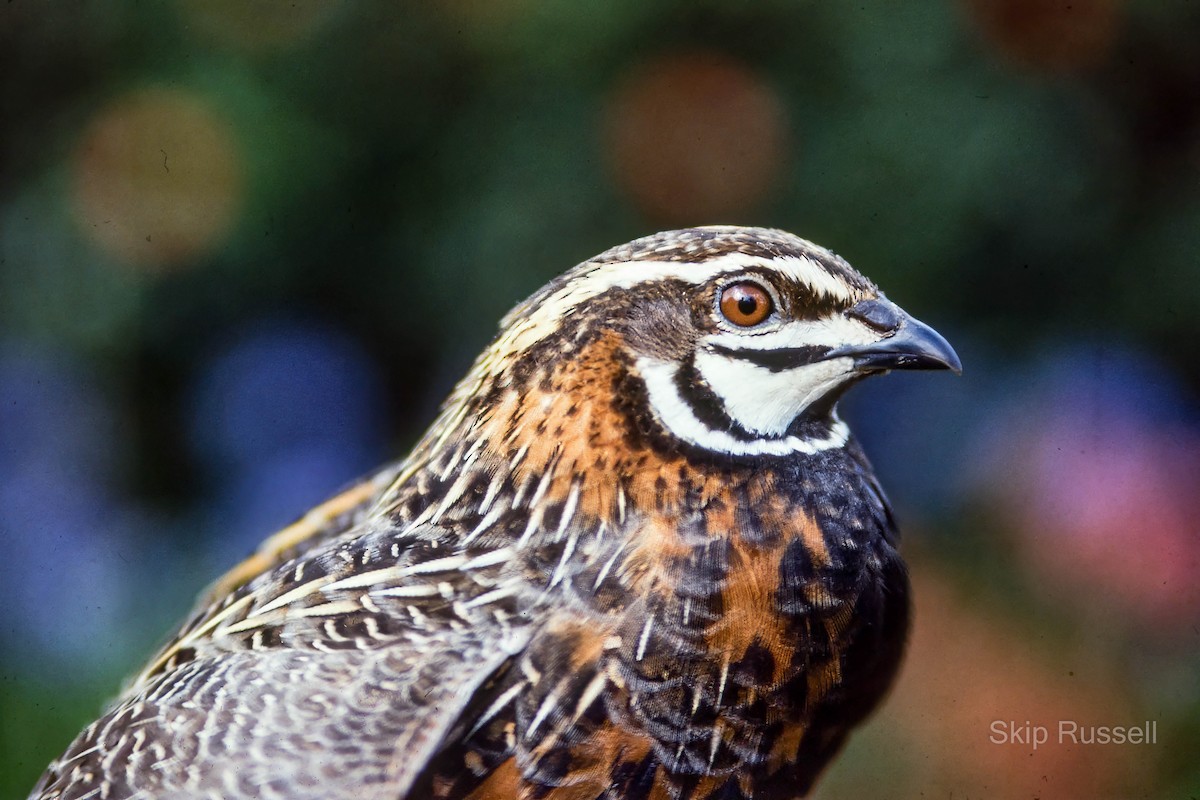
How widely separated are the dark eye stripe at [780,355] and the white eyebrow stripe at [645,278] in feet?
0.17

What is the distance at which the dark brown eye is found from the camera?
0.90m

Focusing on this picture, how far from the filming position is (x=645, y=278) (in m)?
0.90

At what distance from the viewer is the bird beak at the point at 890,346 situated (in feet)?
3.05

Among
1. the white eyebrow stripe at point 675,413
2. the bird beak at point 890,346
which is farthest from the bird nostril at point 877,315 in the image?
the white eyebrow stripe at point 675,413

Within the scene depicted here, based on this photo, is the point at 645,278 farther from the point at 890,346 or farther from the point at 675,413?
the point at 890,346

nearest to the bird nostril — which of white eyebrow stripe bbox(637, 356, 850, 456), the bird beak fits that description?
the bird beak

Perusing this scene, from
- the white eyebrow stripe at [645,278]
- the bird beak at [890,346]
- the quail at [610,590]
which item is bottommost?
the quail at [610,590]

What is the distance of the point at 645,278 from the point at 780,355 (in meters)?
0.13

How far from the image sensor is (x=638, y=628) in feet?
2.81

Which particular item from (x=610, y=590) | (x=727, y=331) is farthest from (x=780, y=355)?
(x=610, y=590)

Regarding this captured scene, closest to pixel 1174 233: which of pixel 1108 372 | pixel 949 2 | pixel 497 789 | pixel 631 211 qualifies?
pixel 1108 372

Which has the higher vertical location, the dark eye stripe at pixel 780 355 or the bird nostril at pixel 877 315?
the bird nostril at pixel 877 315

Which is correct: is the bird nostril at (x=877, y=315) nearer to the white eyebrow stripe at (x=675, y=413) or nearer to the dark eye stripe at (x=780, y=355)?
the dark eye stripe at (x=780, y=355)

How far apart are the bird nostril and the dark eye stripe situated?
0.14ft
